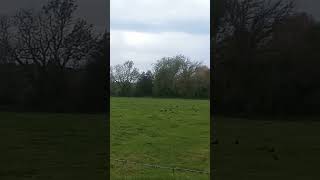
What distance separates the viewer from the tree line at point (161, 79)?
6.08 metres

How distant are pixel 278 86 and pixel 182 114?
4.15 m

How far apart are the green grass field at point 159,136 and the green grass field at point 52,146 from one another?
1307 mm

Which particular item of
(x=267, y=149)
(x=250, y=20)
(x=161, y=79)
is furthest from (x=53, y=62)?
(x=161, y=79)

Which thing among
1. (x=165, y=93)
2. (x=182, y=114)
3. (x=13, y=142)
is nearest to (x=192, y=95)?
(x=165, y=93)

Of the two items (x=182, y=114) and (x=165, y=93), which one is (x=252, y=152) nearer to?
(x=165, y=93)

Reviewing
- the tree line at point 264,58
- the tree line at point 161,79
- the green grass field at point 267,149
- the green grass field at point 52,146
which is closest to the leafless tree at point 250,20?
the tree line at point 264,58

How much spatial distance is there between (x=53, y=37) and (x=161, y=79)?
314 cm

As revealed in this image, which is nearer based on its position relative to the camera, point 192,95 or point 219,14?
point 219,14

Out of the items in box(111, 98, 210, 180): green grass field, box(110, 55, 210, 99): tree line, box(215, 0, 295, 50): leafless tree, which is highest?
box(215, 0, 295, 50): leafless tree

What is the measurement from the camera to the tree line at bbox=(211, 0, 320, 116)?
3.38 m

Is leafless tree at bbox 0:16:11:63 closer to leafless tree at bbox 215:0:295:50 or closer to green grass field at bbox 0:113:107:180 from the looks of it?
green grass field at bbox 0:113:107:180

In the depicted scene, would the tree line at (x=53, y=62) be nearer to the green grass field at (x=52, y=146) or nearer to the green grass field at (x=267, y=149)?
the green grass field at (x=52, y=146)

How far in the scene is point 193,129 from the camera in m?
6.80

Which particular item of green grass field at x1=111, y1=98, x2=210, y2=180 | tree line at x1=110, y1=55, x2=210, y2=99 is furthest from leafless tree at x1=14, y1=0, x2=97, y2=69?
tree line at x1=110, y1=55, x2=210, y2=99
